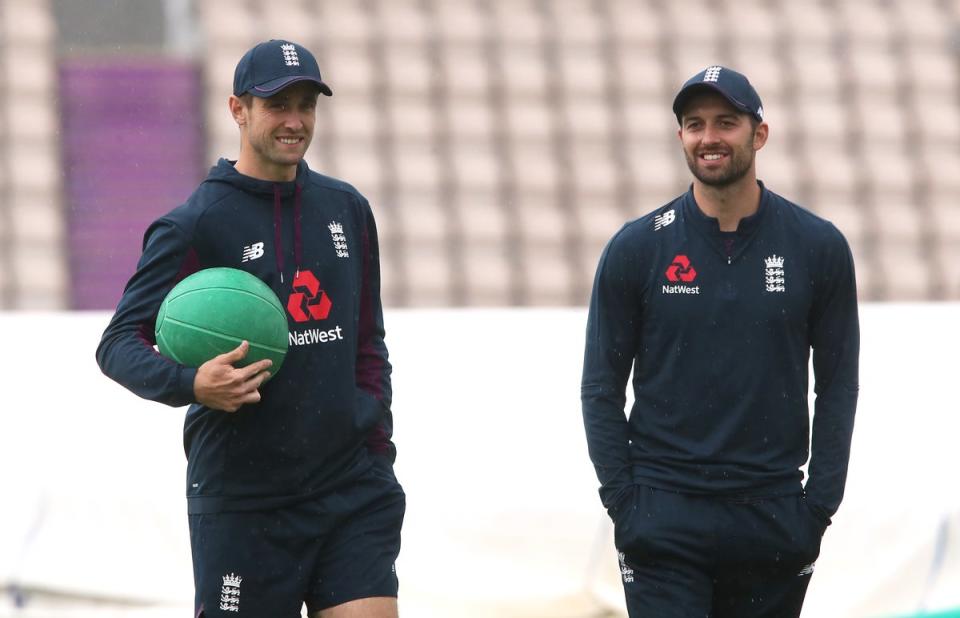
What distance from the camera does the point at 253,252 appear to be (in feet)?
11.6

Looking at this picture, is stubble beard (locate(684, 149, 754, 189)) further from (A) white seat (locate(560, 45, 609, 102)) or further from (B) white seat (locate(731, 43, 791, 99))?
(B) white seat (locate(731, 43, 791, 99))

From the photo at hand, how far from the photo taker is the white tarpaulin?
5.68 metres

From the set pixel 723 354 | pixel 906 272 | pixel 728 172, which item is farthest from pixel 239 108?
pixel 906 272

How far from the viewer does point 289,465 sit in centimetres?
354

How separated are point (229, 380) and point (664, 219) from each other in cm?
121

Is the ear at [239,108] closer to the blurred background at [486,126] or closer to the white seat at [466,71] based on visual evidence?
the blurred background at [486,126]

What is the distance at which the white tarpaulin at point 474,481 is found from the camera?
18.6ft

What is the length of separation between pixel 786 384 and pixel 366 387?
1.07m

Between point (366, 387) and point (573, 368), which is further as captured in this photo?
point (573, 368)

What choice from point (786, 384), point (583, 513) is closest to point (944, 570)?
point (583, 513)

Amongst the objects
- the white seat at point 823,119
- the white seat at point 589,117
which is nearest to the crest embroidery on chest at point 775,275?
the white seat at point 589,117

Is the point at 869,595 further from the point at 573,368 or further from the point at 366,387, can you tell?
the point at 366,387

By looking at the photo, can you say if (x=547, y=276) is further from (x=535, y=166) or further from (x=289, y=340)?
(x=289, y=340)

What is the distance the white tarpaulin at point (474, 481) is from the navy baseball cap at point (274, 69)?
2.59 m
